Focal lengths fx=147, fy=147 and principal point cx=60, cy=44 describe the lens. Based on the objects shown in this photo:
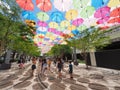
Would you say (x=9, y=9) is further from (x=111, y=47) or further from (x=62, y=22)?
(x=111, y=47)

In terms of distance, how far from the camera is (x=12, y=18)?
54.0ft

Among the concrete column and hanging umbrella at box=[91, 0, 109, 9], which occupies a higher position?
hanging umbrella at box=[91, 0, 109, 9]

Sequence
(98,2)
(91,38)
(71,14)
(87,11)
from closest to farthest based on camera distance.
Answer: (98,2) < (87,11) < (71,14) < (91,38)

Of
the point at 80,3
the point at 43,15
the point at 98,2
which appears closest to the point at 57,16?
the point at 43,15

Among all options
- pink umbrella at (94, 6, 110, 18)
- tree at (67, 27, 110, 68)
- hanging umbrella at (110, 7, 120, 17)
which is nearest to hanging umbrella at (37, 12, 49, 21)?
pink umbrella at (94, 6, 110, 18)

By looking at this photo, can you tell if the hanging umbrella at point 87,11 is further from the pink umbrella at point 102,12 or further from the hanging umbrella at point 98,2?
the hanging umbrella at point 98,2

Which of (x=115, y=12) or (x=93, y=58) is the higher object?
(x=115, y=12)

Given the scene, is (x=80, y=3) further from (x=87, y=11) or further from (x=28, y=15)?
(x=28, y=15)

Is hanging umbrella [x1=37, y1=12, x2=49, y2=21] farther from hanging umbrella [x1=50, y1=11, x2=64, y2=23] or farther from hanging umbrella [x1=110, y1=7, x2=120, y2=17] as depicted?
hanging umbrella [x1=110, y1=7, x2=120, y2=17]

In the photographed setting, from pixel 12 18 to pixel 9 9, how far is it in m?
1.06

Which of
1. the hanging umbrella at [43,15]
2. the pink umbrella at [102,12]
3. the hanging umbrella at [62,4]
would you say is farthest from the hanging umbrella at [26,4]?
the pink umbrella at [102,12]

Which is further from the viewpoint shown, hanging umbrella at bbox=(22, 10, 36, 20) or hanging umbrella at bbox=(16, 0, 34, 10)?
hanging umbrella at bbox=(22, 10, 36, 20)

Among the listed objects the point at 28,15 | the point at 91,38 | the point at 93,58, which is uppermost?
the point at 28,15

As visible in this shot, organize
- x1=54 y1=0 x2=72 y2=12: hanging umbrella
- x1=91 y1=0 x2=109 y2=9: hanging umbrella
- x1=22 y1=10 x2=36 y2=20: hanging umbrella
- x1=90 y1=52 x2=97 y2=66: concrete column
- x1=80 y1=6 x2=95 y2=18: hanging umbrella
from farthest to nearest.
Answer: x1=90 y1=52 x2=97 y2=66: concrete column < x1=22 y1=10 x2=36 y2=20: hanging umbrella < x1=80 y1=6 x2=95 y2=18: hanging umbrella < x1=54 y1=0 x2=72 y2=12: hanging umbrella < x1=91 y1=0 x2=109 y2=9: hanging umbrella
